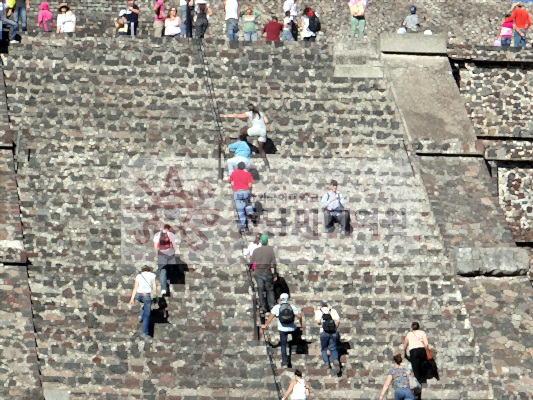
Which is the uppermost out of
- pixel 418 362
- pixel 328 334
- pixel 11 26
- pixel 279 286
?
pixel 11 26

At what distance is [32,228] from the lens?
2881 centimetres

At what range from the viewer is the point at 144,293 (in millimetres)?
26875

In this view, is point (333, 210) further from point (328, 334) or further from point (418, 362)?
point (418, 362)

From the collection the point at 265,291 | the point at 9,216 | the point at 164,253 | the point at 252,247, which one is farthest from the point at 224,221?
the point at 9,216

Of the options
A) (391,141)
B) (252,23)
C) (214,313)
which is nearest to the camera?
(214,313)

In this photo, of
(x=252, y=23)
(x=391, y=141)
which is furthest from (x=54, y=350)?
(x=252, y=23)

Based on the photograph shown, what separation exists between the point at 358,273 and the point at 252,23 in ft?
27.9

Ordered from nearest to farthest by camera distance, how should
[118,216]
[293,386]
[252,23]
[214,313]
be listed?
[293,386], [214,313], [118,216], [252,23]

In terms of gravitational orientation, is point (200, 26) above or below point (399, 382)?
above

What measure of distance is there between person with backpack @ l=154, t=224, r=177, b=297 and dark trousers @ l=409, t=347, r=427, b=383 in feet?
12.9

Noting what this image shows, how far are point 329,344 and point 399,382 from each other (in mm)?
1347

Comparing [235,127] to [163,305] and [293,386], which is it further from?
[293,386]

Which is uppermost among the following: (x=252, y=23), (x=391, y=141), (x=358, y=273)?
(x=252, y=23)

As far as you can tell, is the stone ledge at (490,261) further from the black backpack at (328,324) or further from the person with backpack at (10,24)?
the person with backpack at (10,24)
